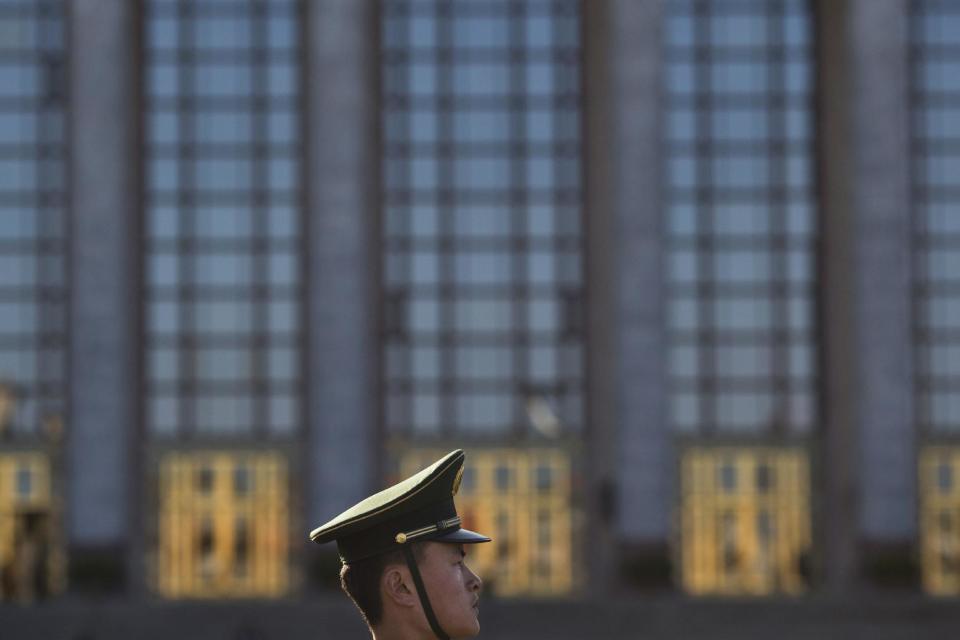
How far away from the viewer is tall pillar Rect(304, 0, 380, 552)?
4553 centimetres

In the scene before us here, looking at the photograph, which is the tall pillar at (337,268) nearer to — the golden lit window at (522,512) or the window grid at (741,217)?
the golden lit window at (522,512)

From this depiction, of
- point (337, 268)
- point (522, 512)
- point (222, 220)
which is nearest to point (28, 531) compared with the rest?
point (222, 220)

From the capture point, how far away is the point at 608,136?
150 feet

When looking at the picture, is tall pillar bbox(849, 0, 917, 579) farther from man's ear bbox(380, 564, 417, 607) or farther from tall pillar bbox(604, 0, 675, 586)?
man's ear bbox(380, 564, 417, 607)

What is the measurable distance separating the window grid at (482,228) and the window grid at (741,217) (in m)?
3.24

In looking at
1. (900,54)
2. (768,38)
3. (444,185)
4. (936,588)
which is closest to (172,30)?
(444,185)

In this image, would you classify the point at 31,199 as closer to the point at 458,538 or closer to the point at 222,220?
the point at 222,220

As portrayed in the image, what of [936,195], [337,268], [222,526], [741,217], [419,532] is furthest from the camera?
[741,217]

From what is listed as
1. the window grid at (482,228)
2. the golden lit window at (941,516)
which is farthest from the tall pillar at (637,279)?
the golden lit window at (941,516)

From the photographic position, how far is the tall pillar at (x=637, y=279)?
45.5m

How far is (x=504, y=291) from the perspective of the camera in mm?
48688

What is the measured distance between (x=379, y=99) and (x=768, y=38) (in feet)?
39.5

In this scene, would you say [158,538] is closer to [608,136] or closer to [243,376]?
[243,376]

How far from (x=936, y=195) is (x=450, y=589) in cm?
4650
